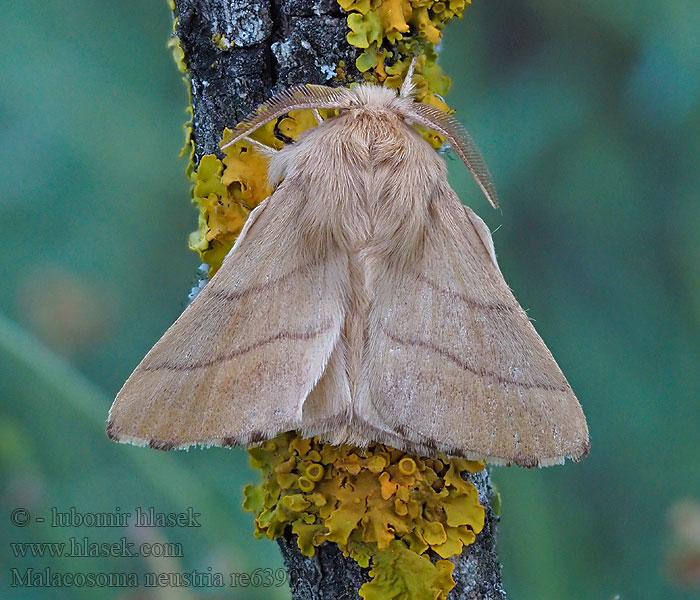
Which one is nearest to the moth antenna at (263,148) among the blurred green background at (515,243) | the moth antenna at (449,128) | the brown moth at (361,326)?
the brown moth at (361,326)

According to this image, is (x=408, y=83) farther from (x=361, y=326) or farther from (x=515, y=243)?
(x=515, y=243)

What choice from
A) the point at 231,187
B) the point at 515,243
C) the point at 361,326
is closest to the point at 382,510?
the point at 361,326

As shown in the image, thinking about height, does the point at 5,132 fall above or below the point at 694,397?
above

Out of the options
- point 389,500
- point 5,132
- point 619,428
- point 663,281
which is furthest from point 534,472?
point 5,132

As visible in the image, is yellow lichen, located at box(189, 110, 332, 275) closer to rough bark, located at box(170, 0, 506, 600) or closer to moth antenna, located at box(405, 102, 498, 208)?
rough bark, located at box(170, 0, 506, 600)

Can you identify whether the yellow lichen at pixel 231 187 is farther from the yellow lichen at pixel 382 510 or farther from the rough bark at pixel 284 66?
the yellow lichen at pixel 382 510

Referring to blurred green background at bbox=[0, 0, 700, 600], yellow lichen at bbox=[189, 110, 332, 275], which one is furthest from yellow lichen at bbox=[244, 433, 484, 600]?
blurred green background at bbox=[0, 0, 700, 600]

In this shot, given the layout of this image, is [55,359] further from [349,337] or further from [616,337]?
[616,337]
